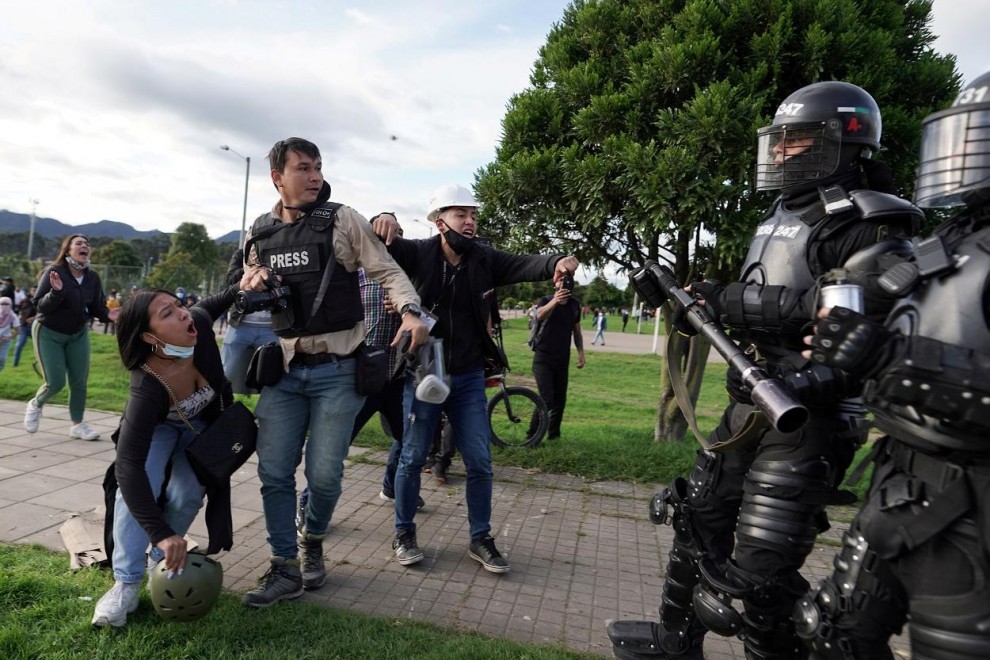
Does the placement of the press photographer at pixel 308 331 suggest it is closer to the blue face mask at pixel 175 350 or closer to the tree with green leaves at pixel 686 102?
the blue face mask at pixel 175 350

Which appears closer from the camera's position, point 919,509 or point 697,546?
point 919,509

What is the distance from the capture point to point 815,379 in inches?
83.7

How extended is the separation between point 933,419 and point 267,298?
2.64 meters

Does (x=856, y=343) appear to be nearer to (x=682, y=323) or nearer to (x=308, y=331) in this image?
(x=682, y=323)

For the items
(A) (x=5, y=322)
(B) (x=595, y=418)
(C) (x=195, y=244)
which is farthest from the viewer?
(C) (x=195, y=244)

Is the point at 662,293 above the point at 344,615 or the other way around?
above

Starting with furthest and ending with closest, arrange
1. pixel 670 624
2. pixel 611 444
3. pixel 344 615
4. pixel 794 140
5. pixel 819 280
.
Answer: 1. pixel 611 444
2. pixel 344 615
3. pixel 670 624
4. pixel 794 140
5. pixel 819 280

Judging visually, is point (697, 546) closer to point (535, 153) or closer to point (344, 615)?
point (344, 615)

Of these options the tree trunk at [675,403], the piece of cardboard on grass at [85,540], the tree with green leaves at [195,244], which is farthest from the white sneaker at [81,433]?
the tree with green leaves at [195,244]

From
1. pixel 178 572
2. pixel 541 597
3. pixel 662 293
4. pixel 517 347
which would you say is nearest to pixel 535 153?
pixel 662 293

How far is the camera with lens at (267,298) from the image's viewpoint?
9.97 feet

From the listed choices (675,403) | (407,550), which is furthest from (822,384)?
(675,403)

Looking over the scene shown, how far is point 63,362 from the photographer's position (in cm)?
584

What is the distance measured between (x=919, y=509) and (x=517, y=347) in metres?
20.2
